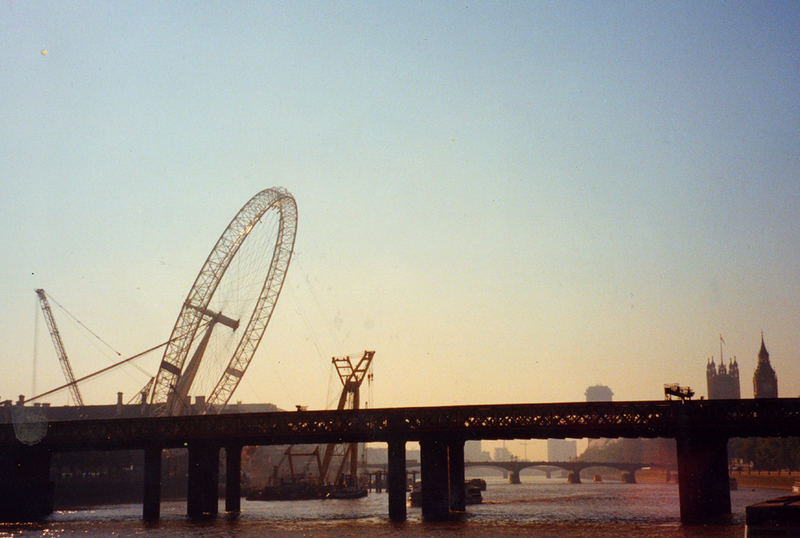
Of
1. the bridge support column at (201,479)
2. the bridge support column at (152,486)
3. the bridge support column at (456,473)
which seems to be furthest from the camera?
the bridge support column at (456,473)

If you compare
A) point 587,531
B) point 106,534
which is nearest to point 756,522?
point 587,531

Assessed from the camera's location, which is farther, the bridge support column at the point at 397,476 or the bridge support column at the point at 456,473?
the bridge support column at the point at 456,473

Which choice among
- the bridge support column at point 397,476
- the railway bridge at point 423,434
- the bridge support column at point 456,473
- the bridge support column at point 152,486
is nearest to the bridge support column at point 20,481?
the railway bridge at point 423,434

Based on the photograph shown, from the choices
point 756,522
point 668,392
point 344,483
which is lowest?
point 344,483

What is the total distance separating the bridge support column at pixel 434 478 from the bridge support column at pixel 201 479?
79.9 feet

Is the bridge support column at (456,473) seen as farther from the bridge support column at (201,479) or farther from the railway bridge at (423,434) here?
the bridge support column at (201,479)

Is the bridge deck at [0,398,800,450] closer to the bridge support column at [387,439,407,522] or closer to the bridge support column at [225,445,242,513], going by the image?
the bridge support column at [387,439,407,522]

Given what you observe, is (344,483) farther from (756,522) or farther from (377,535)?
(756,522)

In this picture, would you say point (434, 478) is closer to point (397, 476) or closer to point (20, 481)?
point (397, 476)

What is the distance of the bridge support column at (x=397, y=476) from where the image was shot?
272ft

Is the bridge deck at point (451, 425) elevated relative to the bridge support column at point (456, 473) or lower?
elevated

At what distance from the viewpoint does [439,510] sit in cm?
8131

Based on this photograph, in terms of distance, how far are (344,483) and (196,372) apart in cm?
5955

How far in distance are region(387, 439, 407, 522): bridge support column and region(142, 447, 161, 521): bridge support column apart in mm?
26176
